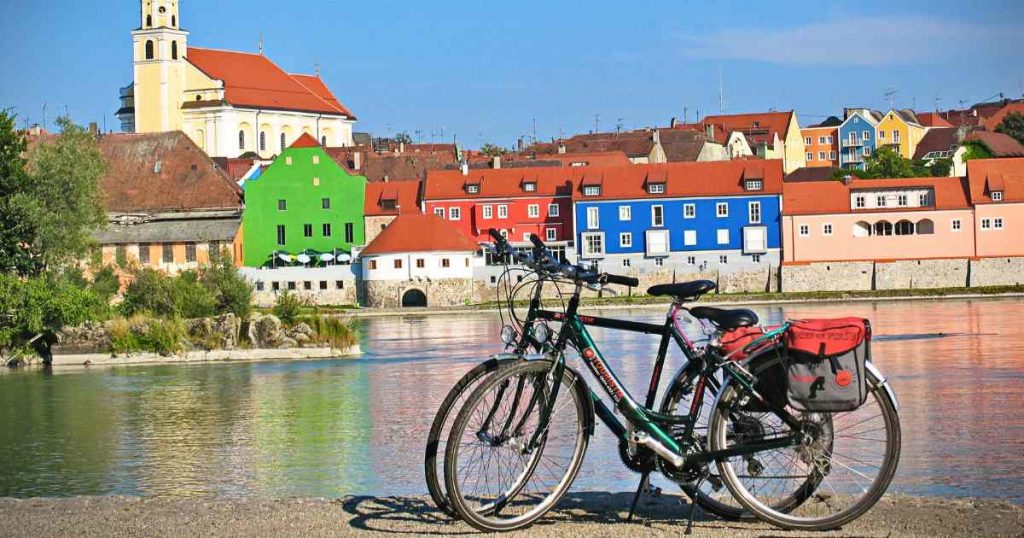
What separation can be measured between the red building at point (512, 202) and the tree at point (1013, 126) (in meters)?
77.9

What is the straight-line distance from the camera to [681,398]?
8734 millimetres

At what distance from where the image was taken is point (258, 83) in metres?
128

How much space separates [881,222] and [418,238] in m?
25.8

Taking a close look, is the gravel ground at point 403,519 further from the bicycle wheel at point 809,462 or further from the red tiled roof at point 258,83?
the red tiled roof at point 258,83

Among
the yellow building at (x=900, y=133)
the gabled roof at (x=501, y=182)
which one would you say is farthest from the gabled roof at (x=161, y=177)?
the yellow building at (x=900, y=133)

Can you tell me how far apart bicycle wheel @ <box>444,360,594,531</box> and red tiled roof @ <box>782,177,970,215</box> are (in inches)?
2843

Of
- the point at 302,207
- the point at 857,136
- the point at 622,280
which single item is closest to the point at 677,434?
the point at 622,280

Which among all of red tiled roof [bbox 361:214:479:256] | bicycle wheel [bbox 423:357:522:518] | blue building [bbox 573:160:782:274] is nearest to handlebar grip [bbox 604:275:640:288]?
bicycle wheel [bbox 423:357:522:518]

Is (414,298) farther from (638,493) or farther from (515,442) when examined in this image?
(638,493)

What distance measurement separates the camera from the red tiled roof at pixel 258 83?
406ft

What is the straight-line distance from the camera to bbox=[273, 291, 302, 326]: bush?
41.9m

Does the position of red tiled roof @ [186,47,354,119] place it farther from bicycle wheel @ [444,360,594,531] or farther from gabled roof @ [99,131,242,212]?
bicycle wheel @ [444,360,594,531]

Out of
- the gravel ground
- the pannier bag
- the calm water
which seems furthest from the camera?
the calm water

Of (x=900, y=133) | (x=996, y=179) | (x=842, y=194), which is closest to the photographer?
(x=996, y=179)
